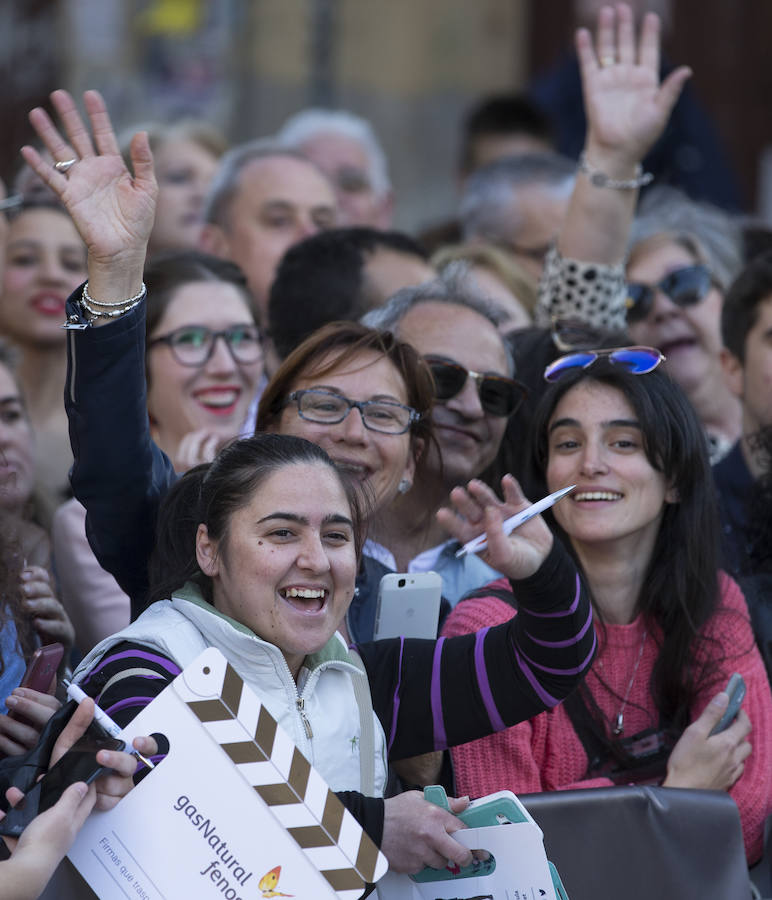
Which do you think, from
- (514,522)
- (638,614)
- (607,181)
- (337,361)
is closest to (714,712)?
(638,614)

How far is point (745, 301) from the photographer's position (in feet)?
14.2

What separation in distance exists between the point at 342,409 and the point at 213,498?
663 mm

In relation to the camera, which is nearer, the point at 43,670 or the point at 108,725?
the point at 108,725

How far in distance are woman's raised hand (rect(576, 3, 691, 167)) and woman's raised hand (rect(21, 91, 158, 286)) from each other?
6.18 ft

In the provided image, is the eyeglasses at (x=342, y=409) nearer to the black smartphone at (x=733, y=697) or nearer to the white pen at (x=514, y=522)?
the white pen at (x=514, y=522)

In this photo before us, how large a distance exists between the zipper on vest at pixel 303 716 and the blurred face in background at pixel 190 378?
1433 mm

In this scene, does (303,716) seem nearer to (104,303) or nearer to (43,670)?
(43,670)

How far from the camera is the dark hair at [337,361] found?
133 inches

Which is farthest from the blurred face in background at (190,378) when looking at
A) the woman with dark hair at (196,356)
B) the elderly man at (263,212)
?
the elderly man at (263,212)

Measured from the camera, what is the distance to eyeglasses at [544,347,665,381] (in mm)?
3471

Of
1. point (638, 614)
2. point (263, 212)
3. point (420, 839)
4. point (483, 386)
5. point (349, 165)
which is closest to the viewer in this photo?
point (420, 839)

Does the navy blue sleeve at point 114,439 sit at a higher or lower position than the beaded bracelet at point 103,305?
lower

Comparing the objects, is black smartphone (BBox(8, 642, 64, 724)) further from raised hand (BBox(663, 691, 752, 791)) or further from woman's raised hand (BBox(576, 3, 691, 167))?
woman's raised hand (BBox(576, 3, 691, 167))

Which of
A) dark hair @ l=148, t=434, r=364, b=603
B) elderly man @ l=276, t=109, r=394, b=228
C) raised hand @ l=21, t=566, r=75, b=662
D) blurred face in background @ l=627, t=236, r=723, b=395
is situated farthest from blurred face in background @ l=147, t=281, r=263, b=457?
elderly man @ l=276, t=109, r=394, b=228
